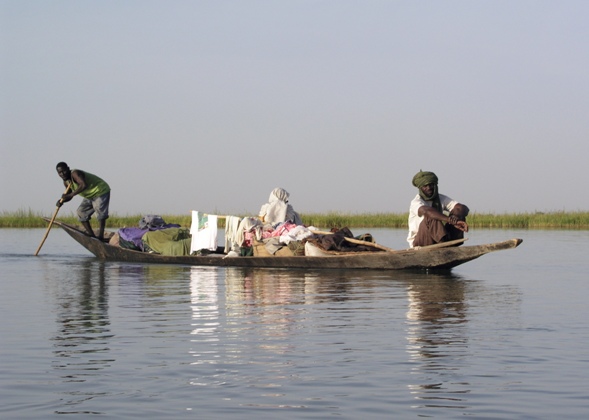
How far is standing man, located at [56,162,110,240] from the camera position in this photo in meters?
13.2

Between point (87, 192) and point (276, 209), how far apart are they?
9.93 ft

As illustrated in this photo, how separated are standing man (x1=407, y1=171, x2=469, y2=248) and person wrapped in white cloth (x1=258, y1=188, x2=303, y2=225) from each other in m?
2.15

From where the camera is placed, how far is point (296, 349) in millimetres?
5492

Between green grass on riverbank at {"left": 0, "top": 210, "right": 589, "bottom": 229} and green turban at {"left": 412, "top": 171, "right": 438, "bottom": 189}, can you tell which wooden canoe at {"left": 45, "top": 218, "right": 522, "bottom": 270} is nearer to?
green turban at {"left": 412, "top": 171, "right": 438, "bottom": 189}

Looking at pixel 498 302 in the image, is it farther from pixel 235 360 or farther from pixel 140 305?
pixel 235 360

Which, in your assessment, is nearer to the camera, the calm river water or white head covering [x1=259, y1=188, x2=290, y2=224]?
the calm river water

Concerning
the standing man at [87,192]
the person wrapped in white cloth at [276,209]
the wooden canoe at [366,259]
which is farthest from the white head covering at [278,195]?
the standing man at [87,192]

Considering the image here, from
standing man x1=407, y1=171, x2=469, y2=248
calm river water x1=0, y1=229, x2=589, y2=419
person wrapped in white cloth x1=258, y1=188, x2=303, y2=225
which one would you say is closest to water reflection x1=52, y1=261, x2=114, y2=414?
calm river water x1=0, y1=229, x2=589, y2=419

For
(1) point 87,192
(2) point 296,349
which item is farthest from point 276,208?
(2) point 296,349

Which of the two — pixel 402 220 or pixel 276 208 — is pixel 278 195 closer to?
pixel 276 208

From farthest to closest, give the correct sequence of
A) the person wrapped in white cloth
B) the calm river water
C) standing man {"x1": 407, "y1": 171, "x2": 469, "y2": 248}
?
1. the person wrapped in white cloth
2. standing man {"x1": 407, "y1": 171, "x2": 469, "y2": 248}
3. the calm river water

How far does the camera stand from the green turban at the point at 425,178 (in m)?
10.1

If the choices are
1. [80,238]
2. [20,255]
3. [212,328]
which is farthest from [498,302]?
[20,255]

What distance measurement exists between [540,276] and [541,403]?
7.30 metres
